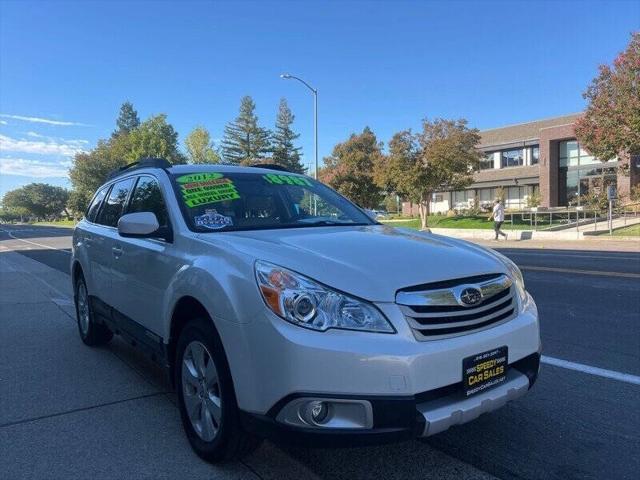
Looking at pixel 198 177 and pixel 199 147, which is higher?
pixel 199 147

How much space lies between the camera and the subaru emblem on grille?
111 inches

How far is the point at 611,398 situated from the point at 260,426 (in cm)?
294

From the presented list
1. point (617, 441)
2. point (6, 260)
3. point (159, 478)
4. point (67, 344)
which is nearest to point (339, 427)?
point (159, 478)

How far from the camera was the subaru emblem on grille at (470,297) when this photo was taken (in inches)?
111

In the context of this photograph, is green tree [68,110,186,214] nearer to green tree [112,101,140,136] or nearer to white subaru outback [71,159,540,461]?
green tree [112,101,140,136]

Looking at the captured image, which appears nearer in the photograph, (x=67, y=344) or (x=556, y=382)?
(x=556, y=382)

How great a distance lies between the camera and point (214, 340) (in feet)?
9.88

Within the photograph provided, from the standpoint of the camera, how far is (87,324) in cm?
595

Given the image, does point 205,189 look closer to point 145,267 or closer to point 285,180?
point 145,267

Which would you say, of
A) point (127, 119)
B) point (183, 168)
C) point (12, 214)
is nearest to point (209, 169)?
point (183, 168)

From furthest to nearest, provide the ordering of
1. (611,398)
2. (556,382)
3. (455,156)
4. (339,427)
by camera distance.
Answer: (455,156) < (556,382) < (611,398) < (339,427)

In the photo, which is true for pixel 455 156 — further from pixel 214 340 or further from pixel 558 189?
pixel 214 340

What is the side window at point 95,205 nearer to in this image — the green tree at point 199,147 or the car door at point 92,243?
the car door at point 92,243

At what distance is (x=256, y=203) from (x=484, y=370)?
211cm
